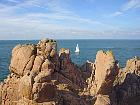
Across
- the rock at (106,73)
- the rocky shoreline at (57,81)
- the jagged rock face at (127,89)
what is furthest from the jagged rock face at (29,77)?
the jagged rock face at (127,89)

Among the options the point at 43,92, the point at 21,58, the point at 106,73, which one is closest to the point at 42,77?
the point at 43,92

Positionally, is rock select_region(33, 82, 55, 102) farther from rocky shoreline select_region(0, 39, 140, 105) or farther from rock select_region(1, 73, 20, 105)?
rock select_region(1, 73, 20, 105)

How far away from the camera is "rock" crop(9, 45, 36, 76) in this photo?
42156 millimetres

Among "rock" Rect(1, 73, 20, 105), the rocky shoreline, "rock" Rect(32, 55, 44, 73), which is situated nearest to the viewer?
the rocky shoreline

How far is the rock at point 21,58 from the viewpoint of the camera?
4216cm

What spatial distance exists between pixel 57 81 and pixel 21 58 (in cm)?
630

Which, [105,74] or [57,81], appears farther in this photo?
[105,74]

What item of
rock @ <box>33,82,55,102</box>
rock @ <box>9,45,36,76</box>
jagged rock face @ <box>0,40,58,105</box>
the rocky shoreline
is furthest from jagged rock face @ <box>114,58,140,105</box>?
rock @ <box>33,82,55,102</box>

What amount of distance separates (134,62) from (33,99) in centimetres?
3743

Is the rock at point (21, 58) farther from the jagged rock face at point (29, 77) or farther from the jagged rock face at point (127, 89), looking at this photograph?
the jagged rock face at point (127, 89)

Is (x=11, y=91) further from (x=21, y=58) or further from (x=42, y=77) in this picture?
(x=42, y=77)

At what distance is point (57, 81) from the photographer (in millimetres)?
45094

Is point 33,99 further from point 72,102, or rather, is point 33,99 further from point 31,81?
point 72,102

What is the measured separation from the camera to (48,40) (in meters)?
51.8
